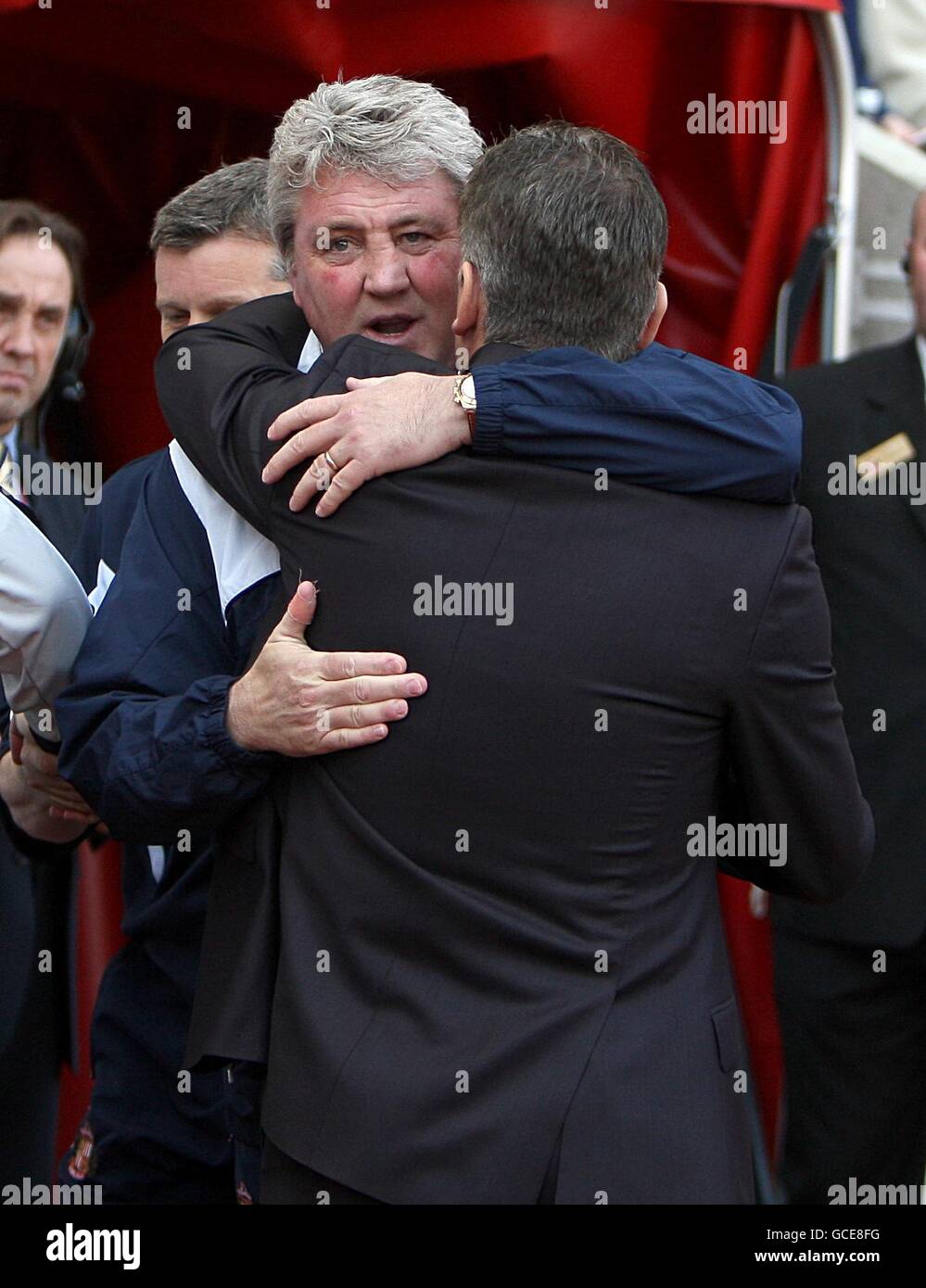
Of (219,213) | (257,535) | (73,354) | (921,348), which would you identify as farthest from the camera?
(73,354)

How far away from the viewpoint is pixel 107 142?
9.52 ft

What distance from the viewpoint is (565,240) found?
1.40 metres

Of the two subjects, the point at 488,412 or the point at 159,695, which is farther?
the point at 159,695

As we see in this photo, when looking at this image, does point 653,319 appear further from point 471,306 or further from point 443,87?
point 443,87

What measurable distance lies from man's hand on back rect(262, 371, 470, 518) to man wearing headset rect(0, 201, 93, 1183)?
1.41 ft

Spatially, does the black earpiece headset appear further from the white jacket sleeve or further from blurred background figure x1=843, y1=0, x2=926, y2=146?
blurred background figure x1=843, y1=0, x2=926, y2=146

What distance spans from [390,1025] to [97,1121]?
772 mm

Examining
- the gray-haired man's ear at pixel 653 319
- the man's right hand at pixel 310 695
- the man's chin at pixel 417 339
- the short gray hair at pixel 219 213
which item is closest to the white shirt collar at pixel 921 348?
the short gray hair at pixel 219 213

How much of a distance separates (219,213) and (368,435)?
1007 mm

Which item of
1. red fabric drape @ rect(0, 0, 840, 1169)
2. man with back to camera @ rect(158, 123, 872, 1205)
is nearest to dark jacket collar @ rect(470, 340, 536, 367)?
man with back to camera @ rect(158, 123, 872, 1205)

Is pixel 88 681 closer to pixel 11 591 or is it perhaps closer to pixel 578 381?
pixel 11 591

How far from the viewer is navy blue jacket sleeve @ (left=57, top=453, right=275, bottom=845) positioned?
1.52 m

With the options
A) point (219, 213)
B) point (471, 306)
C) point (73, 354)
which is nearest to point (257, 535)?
point (471, 306)

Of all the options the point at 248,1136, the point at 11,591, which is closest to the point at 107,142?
the point at 11,591
